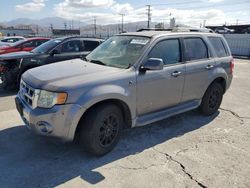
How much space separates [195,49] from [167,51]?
850 mm

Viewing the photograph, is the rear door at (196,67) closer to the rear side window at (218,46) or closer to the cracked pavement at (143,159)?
the rear side window at (218,46)

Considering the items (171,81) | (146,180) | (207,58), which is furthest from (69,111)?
(207,58)

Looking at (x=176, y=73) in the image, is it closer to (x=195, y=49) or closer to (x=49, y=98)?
(x=195, y=49)

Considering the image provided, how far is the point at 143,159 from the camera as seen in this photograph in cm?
390

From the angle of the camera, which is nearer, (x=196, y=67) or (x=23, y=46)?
(x=196, y=67)

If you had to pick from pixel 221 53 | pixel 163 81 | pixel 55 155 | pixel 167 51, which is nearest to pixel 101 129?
pixel 55 155

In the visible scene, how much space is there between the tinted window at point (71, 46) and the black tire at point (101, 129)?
500 centimetres

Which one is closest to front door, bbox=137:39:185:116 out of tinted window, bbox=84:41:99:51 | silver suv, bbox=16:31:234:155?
silver suv, bbox=16:31:234:155

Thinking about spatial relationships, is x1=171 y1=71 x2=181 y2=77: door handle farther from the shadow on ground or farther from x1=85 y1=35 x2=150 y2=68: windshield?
the shadow on ground

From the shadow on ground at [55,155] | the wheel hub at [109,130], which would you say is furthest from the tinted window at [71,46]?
the wheel hub at [109,130]

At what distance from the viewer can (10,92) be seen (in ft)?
25.3

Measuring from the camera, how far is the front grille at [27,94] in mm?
3676

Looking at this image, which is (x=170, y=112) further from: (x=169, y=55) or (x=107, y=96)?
(x=107, y=96)

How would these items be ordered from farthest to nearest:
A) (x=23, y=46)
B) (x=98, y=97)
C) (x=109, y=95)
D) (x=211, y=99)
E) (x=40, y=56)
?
Answer: (x=23, y=46), (x=40, y=56), (x=211, y=99), (x=109, y=95), (x=98, y=97)
